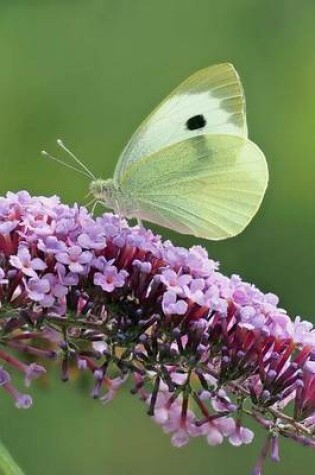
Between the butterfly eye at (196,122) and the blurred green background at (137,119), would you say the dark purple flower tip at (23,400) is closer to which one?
the butterfly eye at (196,122)

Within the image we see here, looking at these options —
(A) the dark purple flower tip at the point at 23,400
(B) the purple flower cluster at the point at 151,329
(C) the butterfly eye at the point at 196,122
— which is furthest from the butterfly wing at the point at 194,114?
(A) the dark purple flower tip at the point at 23,400

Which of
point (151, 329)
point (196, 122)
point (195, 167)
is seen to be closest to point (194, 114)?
point (196, 122)

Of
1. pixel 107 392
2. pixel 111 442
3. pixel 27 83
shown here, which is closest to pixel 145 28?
pixel 27 83

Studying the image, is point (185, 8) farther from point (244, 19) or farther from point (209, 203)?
point (209, 203)

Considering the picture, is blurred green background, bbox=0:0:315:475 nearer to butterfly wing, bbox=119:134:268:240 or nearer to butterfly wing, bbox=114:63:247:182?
butterfly wing, bbox=119:134:268:240

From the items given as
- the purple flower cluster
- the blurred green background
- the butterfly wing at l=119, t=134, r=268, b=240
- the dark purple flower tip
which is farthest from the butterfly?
the blurred green background

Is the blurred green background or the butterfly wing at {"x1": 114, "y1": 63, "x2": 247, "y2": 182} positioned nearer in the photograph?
the butterfly wing at {"x1": 114, "y1": 63, "x2": 247, "y2": 182}

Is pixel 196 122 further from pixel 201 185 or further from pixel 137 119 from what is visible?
pixel 137 119
